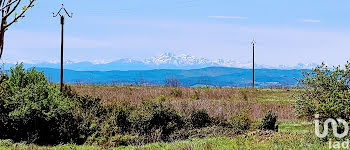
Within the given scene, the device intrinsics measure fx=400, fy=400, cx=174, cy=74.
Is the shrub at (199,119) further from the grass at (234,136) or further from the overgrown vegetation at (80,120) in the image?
the grass at (234,136)

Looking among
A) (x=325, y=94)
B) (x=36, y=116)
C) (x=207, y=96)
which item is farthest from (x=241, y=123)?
(x=207, y=96)

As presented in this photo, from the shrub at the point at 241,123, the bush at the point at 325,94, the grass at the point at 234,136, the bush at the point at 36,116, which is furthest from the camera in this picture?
the shrub at the point at 241,123

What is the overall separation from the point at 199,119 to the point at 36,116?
6.23 m

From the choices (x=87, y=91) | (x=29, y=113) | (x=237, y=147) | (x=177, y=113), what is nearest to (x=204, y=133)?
(x=177, y=113)

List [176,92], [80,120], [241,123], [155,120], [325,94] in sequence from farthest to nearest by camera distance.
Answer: [176,92] → [241,123] → [155,120] → [80,120] → [325,94]

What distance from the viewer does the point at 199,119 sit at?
1612cm

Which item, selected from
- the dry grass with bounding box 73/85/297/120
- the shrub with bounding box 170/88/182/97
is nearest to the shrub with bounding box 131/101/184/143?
the dry grass with bounding box 73/85/297/120

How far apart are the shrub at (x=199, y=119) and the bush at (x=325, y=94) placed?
Answer: 442cm

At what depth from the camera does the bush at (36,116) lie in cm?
1366

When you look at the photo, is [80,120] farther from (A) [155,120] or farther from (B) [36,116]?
(A) [155,120]

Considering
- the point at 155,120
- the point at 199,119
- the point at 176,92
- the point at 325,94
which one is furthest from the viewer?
the point at 176,92

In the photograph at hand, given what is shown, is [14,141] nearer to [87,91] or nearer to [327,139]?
[327,139]

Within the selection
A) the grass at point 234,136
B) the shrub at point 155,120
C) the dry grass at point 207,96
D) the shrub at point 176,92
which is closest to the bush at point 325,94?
the grass at point 234,136

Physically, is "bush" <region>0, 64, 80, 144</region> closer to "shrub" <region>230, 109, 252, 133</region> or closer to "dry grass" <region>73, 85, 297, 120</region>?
"shrub" <region>230, 109, 252, 133</region>
